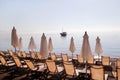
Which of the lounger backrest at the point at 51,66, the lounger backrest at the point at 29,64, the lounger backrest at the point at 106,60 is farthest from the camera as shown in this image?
the lounger backrest at the point at 106,60

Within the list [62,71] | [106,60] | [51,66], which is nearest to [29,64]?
[51,66]

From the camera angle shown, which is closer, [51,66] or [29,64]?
[51,66]

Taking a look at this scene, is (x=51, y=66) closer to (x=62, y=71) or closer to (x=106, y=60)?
(x=62, y=71)

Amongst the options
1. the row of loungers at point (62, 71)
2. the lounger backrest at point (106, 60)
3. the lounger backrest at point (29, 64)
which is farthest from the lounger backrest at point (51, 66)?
the lounger backrest at point (106, 60)

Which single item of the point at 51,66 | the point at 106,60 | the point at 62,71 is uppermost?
the point at 106,60

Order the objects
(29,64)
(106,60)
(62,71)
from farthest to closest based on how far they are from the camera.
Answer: (106,60) < (29,64) < (62,71)

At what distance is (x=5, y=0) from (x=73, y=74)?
41.0 feet

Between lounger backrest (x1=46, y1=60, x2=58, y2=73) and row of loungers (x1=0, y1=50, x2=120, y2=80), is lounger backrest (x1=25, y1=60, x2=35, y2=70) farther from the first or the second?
lounger backrest (x1=46, y1=60, x2=58, y2=73)

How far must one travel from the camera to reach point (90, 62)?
10.5 meters

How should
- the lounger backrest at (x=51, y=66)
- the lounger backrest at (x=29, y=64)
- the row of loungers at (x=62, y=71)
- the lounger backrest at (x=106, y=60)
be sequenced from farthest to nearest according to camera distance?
the lounger backrest at (x=106, y=60) < the lounger backrest at (x=29, y=64) < the lounger backrest at (x=51, y=66) < the row of loungers at (x=62, y=71)

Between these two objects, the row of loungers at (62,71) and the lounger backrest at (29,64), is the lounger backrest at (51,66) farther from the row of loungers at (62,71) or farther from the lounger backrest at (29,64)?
the lounger backrest at (29,64)

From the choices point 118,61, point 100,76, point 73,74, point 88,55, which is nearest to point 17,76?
point 73,74

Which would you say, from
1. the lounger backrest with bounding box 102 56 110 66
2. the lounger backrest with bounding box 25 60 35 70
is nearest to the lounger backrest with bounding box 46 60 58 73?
the lounger backrest with bounding box 25 60 35 70

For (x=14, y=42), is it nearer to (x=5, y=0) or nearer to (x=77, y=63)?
(x=77, y=63)
